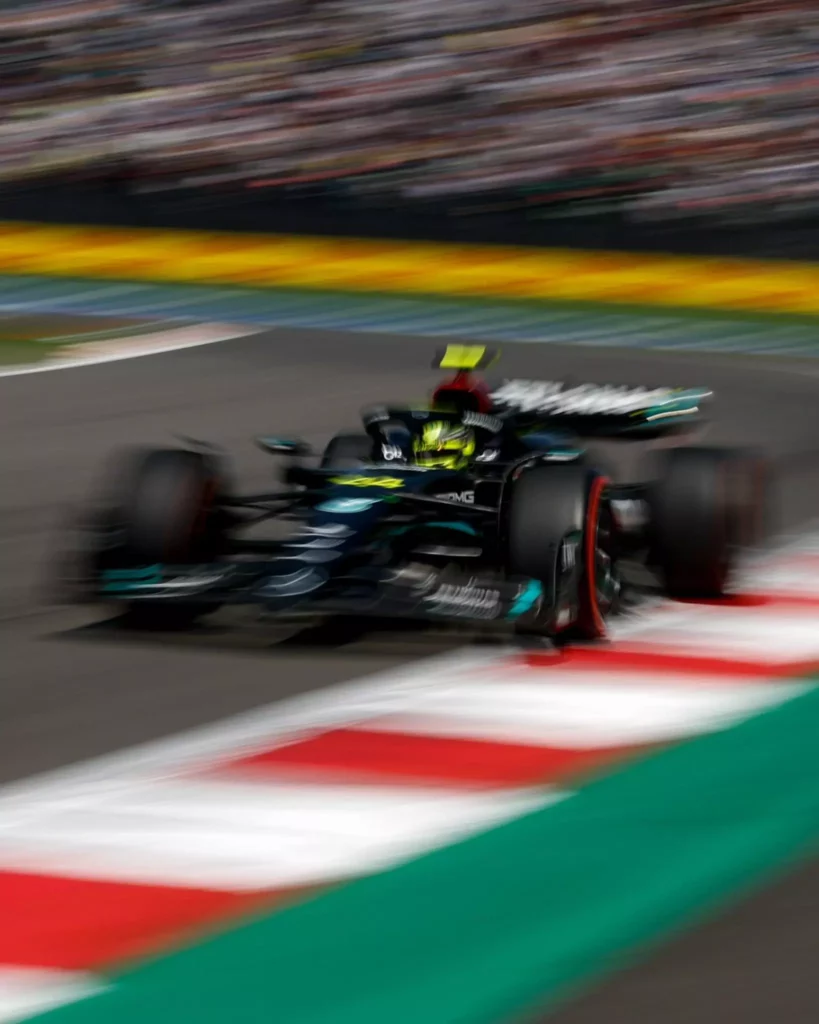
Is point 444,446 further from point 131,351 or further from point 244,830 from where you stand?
point 131,351

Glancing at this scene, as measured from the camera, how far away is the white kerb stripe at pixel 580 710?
5.00m

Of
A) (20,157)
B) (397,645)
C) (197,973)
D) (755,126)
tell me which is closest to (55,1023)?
(197,973)

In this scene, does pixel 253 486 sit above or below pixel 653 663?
above

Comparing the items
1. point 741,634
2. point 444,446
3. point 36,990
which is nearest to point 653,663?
point 741,634

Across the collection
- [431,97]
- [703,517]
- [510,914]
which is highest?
[431,97]

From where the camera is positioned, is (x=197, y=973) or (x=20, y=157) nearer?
(x=197, y=973)

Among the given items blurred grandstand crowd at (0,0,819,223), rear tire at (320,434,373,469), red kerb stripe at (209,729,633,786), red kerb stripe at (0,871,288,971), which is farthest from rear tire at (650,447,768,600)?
blurred grandstand crowd at (0,0,819,223)

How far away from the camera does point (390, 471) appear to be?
5.94m

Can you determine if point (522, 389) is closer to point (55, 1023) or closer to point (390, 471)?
point (390, 471)

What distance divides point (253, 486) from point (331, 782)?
4235 mm

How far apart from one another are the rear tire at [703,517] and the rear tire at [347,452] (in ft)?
2.99

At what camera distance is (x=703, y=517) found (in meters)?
6.19

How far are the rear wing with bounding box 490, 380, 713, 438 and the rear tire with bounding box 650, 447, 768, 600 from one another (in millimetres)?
213

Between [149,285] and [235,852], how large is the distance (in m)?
10.9
